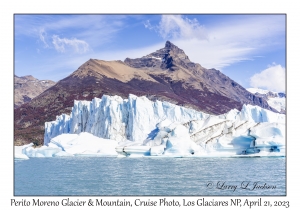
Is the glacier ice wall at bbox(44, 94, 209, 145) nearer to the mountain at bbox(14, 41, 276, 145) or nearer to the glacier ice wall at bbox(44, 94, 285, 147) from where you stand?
the glacier ice wall at bbox(44, 94, 285, 147)

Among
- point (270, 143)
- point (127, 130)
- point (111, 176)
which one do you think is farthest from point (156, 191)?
point (127, 130)

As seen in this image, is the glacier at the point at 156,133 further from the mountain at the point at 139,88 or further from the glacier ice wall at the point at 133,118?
the mountain at the point at 139,88

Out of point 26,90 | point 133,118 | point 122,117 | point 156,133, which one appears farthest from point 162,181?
point 26,90

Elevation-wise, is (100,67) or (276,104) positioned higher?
(100,67)

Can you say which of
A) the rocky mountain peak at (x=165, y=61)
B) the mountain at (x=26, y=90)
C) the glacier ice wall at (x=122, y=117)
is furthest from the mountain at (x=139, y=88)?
the mountain at (x=26, y=90)

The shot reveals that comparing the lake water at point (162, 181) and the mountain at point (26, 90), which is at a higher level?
the mountain at point (26, 90)

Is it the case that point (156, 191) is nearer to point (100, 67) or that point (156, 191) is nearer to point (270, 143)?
point (270, 143)
